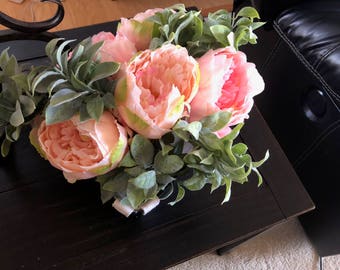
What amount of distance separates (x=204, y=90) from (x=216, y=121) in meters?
0.04

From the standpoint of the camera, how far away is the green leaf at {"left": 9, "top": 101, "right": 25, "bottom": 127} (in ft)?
1.67

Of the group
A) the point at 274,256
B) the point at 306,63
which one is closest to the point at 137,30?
the point at 306,63

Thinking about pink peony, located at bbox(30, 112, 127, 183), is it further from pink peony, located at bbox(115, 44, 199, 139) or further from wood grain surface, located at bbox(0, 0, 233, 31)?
wood grain surface, located at bbox(0, 0, 233, 31)

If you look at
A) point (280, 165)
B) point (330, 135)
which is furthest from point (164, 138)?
point (330, 135)

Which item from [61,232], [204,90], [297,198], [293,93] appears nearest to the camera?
[204,90]

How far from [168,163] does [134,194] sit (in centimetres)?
6

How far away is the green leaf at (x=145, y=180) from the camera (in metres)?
0.50

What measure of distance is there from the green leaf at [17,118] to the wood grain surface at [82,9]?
3.28 ft

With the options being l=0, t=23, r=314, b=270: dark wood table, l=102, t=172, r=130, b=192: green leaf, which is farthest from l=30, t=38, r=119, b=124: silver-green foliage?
l=0, t=23, r=314, b=270: dark wood table

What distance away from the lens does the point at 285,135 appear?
111 centimetres

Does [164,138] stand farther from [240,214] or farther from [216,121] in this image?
[240,214]

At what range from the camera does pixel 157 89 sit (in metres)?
0.47

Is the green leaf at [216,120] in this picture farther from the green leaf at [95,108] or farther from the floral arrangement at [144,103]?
the green leaf at [95,108]

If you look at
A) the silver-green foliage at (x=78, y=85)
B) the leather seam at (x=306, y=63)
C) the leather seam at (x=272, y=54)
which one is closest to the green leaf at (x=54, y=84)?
the silver-green foliage at (x=78, y=85)
